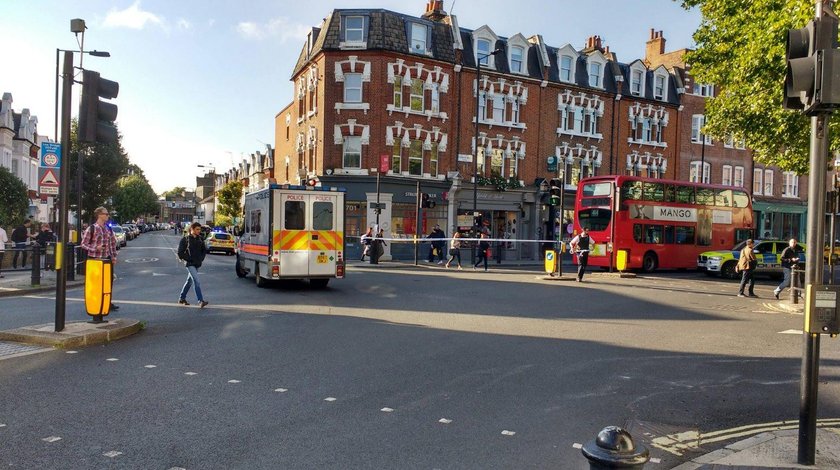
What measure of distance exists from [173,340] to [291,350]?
1.91 metres

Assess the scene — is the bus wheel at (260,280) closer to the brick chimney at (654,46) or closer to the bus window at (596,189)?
the bus window at (596,189)

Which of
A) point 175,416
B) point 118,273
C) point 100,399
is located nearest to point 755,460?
point 175,416

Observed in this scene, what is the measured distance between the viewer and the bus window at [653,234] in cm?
2606

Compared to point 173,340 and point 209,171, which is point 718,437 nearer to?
point 173,340

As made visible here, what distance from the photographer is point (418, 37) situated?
1315 inches

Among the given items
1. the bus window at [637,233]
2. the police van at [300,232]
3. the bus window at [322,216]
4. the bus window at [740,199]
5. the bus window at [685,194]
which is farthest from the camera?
the bus window at [740,199]

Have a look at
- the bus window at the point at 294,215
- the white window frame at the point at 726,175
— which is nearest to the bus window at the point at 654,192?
the bus window at the point at 294,215

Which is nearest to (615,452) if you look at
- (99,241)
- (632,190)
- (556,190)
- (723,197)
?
(99,241)

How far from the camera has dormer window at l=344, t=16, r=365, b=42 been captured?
106 feet

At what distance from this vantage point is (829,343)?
10406mm

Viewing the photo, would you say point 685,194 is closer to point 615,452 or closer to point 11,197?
point 615,452

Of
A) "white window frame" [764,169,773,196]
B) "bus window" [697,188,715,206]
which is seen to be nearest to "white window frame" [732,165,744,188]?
"white window frame" [764,169,773,196]

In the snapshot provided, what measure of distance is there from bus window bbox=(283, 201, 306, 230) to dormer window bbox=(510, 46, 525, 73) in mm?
23771

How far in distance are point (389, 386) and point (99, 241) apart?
6.78 metres
